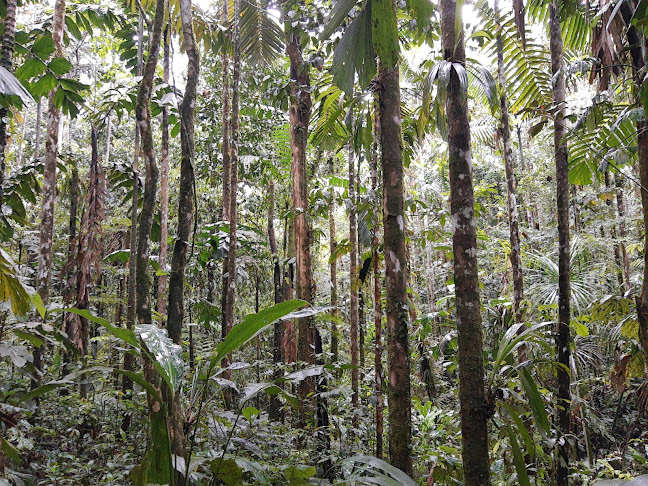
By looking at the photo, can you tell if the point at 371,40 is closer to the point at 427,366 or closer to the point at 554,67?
the point at 554,67

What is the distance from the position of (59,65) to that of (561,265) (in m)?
5.14

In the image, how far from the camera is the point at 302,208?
6.04 meters

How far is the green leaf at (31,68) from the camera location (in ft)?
13.6

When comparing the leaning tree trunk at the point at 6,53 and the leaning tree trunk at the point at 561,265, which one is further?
the leaning tree trunk at the point at 561,265

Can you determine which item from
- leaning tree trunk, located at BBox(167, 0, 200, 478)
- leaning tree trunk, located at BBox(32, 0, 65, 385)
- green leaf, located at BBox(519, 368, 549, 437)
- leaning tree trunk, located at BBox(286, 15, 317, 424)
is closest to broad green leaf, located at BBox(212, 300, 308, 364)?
green leaf, located at BBox(519, 368, 549, 437)

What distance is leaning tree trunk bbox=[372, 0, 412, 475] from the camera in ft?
11.0

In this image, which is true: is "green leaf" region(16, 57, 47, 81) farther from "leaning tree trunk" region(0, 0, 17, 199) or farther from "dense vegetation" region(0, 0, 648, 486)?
"leaning tree trunk" region(0, 0, 17, 199)

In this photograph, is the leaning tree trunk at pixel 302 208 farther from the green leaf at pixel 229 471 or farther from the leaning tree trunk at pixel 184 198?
the green leaf at pixel 229 471

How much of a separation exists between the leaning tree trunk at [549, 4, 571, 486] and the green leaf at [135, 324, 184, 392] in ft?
9.58

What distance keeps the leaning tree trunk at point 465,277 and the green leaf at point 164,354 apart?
1586 millimetres

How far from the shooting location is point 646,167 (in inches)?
122

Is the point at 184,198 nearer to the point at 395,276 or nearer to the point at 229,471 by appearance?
the point at 395,276

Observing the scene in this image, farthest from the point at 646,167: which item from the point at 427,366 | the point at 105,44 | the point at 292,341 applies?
the point at 105,44

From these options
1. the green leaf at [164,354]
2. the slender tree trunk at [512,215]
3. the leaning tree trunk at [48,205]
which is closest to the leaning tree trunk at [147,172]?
the green leaf at [164,354]
